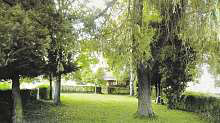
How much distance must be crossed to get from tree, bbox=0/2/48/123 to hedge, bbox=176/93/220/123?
789cm

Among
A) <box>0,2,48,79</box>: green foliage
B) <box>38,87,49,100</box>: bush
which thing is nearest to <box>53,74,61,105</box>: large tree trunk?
<box>38,87,49,100</box>: bush

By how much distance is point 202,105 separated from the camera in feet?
48.4

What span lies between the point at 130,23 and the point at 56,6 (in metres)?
2.44

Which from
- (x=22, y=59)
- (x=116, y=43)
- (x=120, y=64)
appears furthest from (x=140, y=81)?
(x=22, y=59)

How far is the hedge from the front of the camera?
12.3m

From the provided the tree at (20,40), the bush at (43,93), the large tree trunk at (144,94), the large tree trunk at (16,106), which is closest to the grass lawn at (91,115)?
the large tree trunk at (144,94)

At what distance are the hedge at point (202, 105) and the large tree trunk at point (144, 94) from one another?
2.69 m

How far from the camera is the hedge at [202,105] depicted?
12.3 metres

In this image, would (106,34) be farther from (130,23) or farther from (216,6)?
(216,6)

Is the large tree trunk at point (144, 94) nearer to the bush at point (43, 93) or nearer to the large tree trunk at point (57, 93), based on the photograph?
the large tree trunk at point (57, 93)

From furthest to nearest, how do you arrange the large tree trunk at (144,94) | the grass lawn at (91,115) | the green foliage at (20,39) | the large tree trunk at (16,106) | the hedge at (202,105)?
the large tree trunk at (144,94) < the hedge at (202,105) < the grass lawn at (91,115) < the large tree trunk at (16,106) < the green foliage at (20,39)

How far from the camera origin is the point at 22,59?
772 cm

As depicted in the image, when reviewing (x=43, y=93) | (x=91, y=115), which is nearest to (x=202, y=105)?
(x=91, y=115)

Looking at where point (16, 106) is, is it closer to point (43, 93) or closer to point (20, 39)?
point (20, 39)
